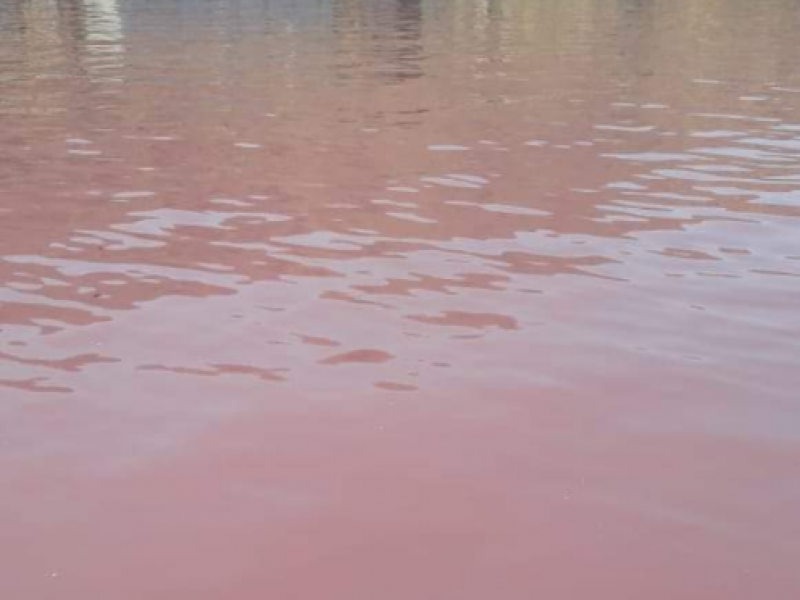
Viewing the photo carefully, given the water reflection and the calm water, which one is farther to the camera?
the water reflection

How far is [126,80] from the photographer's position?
661 inches

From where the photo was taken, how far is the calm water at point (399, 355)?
13.5 feet

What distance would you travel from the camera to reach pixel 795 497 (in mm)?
4457

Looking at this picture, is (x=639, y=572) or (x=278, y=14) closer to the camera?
(x=639, y=572)

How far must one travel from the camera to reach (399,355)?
5.89m

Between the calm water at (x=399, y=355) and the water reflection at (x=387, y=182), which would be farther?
the water reflection at (x=387, y=182)

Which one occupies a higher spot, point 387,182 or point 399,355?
point 387,182

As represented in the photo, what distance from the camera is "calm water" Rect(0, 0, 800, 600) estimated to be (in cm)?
411

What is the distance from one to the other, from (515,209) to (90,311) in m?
3.78

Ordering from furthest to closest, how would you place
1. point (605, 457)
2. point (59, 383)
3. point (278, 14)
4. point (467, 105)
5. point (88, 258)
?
point (278, 14) < point (467, 105) < point (88, 258) < point (59, 383) < point (605, 457)

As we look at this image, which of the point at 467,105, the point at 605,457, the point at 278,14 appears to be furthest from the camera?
the point at 278,14

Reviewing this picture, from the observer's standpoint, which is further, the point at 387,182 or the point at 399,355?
the point at 387,182

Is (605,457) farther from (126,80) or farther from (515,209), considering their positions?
(126,80)

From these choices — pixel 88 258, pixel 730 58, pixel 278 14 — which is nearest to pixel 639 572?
pixel 88 258
